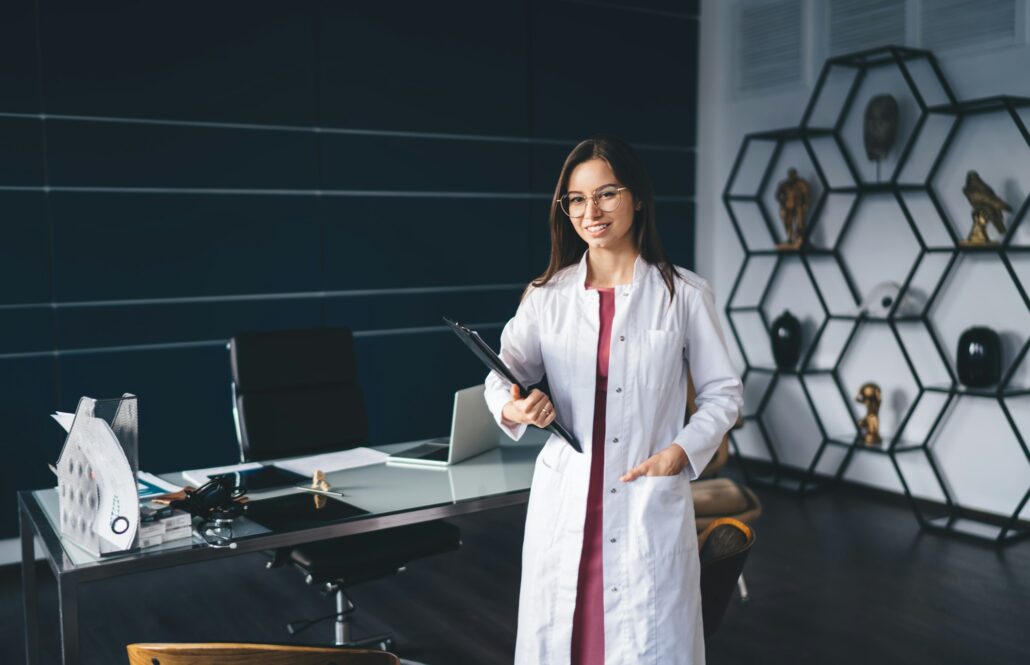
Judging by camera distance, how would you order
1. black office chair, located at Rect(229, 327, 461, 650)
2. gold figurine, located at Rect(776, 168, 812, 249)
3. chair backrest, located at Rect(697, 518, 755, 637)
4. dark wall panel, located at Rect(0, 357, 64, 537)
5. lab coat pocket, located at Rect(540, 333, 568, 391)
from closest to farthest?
lab coat pocket, located at Rect(540, 333, 568, 391), chair backrest, located at Rect(697, 518, 755, 637), black office chair, located at Rect(229, 327, 461, 650), dark wall panel, located at Rect(0, 357, 64, 537), gold figurine, located at Rect(776, 168, 812, 249)

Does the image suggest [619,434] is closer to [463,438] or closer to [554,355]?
[554,355]

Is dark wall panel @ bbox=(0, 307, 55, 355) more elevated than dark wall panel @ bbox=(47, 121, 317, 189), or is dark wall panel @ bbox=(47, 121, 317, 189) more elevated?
dark wall panel @ bbox=(47, 121, 317, 189)

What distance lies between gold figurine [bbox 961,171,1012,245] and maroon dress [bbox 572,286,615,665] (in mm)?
3154

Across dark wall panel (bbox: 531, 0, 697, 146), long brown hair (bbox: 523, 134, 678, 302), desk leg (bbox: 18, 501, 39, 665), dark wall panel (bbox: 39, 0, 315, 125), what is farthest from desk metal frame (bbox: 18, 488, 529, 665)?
dark wall panel (bbox: 531, 0, 697, 146)

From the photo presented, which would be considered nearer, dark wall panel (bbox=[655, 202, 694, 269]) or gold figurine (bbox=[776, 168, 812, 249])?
gold figurine (bbox=[776, 168, 812, 249])

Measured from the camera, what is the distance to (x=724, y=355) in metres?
1.82

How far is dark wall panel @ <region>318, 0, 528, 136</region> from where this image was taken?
4.76 metres

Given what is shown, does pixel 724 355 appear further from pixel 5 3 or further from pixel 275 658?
pixel 5 3

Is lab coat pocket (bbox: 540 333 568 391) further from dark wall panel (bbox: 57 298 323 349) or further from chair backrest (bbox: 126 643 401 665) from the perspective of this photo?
dark wall panel (bbox: 57 298 323 349)

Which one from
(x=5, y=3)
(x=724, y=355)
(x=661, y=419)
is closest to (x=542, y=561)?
(x=661, y=419)

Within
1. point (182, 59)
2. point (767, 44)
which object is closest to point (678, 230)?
point (767, 44)

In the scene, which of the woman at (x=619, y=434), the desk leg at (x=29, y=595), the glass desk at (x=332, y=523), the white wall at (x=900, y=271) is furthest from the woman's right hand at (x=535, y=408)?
the white wall at (x=900, y=271)

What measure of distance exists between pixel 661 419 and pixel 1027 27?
138 inches

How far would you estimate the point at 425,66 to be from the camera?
499 centimetres
